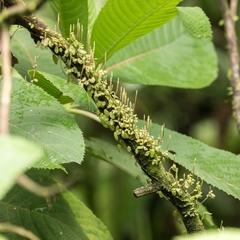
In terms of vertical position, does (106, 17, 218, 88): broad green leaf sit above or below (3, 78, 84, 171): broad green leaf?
above

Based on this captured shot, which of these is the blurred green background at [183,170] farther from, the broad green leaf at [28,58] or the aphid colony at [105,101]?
the aphid colony at [105,101]

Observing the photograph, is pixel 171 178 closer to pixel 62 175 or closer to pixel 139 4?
pixel 139 4

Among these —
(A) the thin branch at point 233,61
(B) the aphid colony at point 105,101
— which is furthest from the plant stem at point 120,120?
(A) the thin branch at point 233,61

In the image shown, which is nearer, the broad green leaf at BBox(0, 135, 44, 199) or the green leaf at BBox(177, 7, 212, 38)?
the broad green leaf at BBox(0, 135, 44, 199)

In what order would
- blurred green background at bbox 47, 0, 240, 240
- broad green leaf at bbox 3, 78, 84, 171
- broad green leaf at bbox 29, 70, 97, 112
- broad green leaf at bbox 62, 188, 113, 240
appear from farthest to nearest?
blurred green background at bbox 47, 0, 240, 240
broad green leaf at bbox 62, 188, 113, 240
broad green leaf at bbox 29, 70, 97, 112
broad green leaf at bbox 3, 78, 84, 171

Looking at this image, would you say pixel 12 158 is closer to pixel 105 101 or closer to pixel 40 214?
pixel 105 101

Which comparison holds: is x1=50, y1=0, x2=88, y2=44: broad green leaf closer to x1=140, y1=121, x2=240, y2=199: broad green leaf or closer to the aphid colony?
the aphid colony

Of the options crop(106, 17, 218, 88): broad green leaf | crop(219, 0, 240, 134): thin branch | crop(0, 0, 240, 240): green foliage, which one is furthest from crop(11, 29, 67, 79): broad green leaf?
crop(219, 0, 240, 134): thin branch
